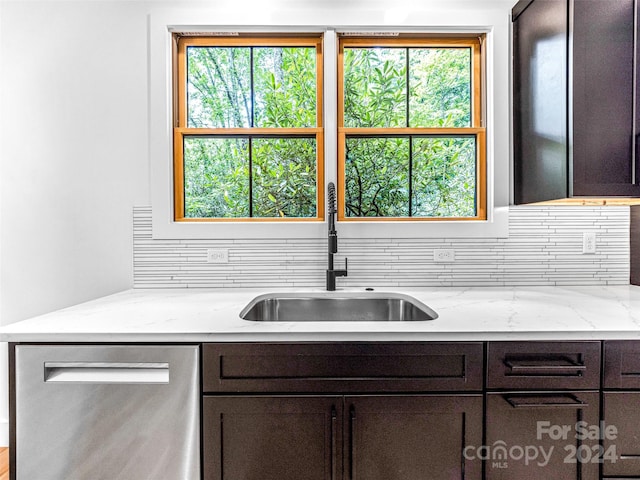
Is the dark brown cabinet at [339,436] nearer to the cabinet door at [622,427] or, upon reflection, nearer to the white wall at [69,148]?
the cabinet door at [622,427]

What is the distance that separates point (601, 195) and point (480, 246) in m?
0.59

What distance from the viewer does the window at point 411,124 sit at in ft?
6.85

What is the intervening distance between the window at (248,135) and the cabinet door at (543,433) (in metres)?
1.25

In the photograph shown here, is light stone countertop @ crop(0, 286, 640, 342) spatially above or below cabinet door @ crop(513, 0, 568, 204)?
below

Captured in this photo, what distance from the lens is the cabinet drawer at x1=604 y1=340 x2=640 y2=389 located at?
1.22 metres

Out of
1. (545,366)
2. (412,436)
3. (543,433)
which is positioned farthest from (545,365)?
(412,436)

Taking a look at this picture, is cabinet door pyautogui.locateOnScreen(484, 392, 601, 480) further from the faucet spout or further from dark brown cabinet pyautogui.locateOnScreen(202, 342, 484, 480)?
the faucet spout

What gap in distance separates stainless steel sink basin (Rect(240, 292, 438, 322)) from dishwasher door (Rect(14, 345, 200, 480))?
2.23 feet

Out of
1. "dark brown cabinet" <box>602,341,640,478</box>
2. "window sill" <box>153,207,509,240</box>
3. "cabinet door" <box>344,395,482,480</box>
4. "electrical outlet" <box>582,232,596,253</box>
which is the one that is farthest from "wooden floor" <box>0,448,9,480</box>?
"electrical outlet" <box>582,232,596,253</box>

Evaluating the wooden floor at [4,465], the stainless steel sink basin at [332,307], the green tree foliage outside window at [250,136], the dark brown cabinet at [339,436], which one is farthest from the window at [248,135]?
the wooden floor at [4,465]

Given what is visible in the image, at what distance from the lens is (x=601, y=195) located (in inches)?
61.8

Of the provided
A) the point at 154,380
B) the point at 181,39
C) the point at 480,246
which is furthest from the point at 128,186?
the point at 480,246

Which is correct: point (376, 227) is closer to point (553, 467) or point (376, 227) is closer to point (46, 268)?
point (553, 467)

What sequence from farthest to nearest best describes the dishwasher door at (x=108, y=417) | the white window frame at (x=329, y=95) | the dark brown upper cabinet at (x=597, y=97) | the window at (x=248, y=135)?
the window at (x=248, y=135) → the white window frame at (x=329, y=95) → the dark brown upper cabinet at (x=597, y=97) → the dishwasher door at (x=108, y=417)
